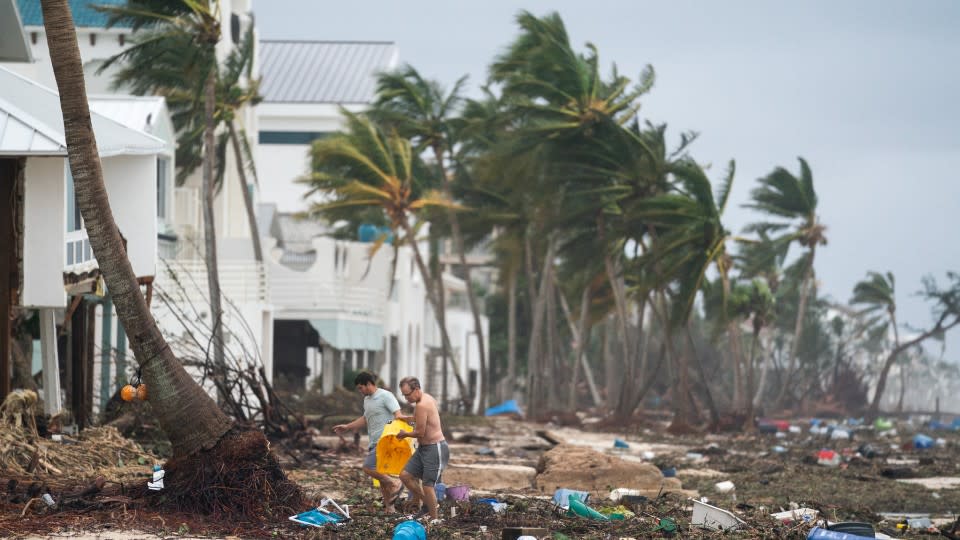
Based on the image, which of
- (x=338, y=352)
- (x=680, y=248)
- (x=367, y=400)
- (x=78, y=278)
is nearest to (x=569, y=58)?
(x=680, y=248)

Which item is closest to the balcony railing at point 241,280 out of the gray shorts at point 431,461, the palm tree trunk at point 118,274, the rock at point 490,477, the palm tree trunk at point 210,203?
the palm tree trunk at point 210,203

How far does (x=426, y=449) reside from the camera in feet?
43.4

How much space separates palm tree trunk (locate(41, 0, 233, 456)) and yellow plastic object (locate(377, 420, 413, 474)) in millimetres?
1499

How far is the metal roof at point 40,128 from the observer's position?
15.7 m

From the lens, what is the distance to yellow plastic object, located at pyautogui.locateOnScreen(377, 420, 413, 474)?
13.8 m

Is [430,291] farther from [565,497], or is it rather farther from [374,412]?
[374,412]

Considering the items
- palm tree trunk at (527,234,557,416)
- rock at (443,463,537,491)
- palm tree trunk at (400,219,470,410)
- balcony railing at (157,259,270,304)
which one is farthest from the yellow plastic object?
palm tree trunk at (527,234,557,416)

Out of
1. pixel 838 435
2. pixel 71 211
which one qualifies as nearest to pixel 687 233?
pixel 838 435

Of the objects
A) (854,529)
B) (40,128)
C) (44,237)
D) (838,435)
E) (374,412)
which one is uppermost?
(40,128)

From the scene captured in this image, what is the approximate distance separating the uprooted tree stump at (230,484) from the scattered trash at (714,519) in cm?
370

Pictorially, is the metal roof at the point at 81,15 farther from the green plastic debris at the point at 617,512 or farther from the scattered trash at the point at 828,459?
the green plastic debris at the point at 617,512

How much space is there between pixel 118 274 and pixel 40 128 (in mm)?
3843

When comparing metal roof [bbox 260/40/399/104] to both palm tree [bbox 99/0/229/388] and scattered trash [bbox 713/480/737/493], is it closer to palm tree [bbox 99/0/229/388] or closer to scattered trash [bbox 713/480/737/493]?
palm tree [bbox 99/0/229/388]

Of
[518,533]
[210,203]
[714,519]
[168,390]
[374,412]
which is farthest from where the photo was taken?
[210,203]
